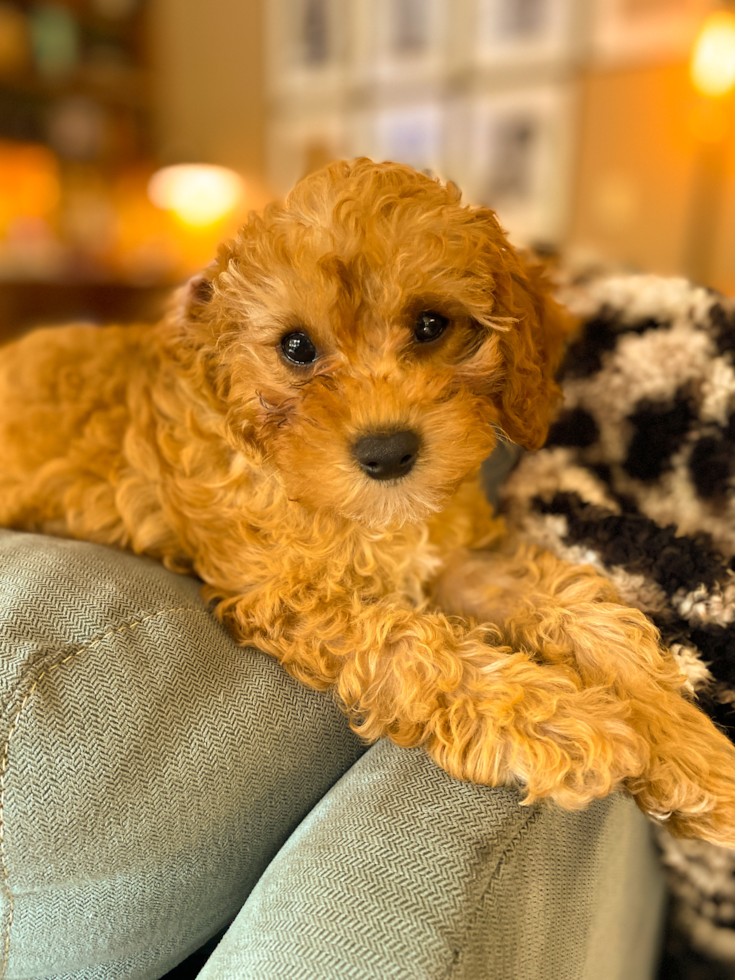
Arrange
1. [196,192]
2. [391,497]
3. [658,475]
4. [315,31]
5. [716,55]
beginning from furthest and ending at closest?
[315,31] < [196,192] < [716,55] < [658,475] < [391,497]

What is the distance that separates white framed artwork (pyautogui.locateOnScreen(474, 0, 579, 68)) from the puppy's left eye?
14.6ft

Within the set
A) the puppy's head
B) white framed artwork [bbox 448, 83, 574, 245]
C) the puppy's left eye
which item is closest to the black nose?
the puppy's head

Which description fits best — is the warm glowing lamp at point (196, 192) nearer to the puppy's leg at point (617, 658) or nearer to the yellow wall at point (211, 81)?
the yellow wall at point (211, 81)

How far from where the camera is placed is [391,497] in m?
1.11

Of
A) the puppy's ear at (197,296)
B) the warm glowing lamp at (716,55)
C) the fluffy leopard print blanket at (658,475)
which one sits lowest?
the fluffy leopard print blanket at (658,475)

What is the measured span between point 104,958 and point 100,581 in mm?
524

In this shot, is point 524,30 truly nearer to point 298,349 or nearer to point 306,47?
point 306,47

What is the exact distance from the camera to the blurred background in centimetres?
462

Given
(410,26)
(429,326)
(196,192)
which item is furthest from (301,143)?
(429,326)

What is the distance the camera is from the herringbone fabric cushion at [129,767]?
0.91 m

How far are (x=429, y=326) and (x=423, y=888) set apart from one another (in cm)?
83

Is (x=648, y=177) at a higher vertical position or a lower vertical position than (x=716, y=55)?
lower

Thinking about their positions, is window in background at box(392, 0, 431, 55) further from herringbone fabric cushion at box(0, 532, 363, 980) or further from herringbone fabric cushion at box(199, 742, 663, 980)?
herringbone fabric cushion at box(199, 742, 663, 980)

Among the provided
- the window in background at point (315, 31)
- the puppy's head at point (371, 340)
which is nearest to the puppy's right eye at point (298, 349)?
the puppy's head at point (371, 340)
